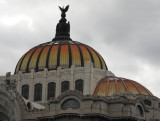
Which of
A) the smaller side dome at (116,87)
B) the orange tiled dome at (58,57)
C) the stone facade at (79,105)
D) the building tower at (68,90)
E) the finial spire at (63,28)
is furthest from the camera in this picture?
the finial spire at (63,28)

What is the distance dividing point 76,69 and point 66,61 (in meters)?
3.93

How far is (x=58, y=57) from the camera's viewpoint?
85.8 meters

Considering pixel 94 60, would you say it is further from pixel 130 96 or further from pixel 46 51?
pixel 130 96

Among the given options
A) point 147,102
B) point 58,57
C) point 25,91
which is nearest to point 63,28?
point 58,57

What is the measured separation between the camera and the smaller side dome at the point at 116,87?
252ft

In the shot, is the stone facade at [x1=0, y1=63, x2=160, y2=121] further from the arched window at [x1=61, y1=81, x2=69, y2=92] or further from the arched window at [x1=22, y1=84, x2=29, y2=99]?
the arched window at [x1=22, y1=84, x2=29, y2=99]

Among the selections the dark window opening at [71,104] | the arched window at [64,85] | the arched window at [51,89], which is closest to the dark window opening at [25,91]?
the arched window at [51,89]

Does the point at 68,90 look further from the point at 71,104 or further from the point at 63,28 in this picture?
the point at 63,28

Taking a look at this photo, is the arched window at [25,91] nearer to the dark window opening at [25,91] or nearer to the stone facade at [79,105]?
the dark window opening at [25,91]

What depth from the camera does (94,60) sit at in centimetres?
8731

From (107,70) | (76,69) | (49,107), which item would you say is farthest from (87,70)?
(49,107)

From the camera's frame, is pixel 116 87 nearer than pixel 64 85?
Yes

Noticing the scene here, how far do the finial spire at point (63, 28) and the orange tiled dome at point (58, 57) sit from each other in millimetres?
7080

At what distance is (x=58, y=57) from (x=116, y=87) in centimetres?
1465
